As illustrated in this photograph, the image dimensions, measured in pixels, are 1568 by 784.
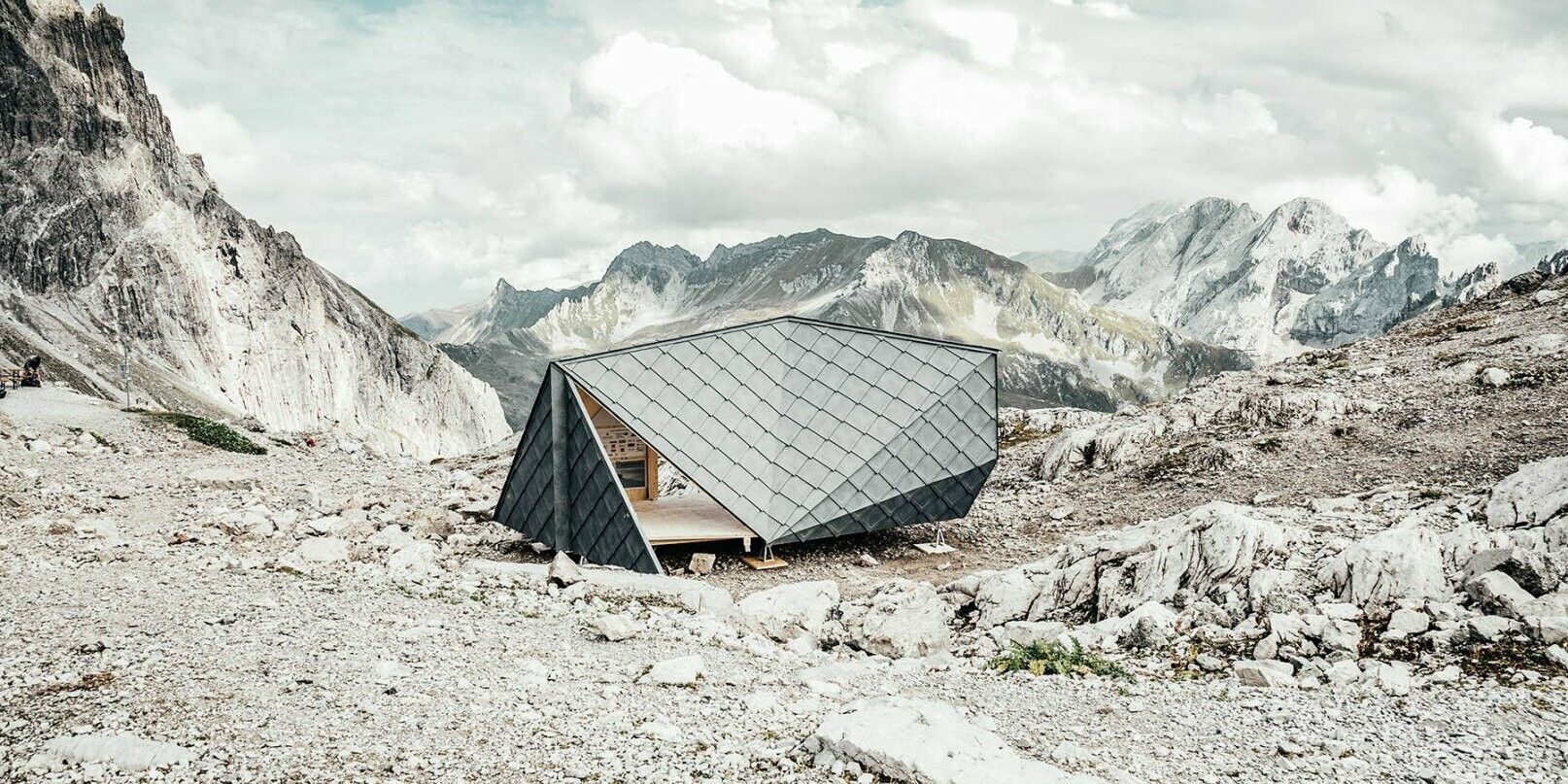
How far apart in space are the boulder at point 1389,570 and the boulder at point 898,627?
5996mm

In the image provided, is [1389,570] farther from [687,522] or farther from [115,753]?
[115,753]

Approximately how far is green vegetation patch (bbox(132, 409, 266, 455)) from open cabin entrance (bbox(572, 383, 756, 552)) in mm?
19512

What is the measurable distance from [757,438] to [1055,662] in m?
10.5

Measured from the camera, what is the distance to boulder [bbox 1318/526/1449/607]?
12.8 m

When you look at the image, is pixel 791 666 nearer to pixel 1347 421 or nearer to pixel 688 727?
pixel 688 727

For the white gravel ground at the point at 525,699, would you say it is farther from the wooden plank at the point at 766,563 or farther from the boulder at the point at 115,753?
the wooden plank at the point at 766,563

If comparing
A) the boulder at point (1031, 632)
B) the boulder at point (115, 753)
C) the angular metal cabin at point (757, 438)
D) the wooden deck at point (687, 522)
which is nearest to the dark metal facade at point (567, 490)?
the angular metal cabin at point (757, 438)

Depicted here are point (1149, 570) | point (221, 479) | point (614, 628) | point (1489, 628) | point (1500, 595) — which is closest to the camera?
point (1489, 628)

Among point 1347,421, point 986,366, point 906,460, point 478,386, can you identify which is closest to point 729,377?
point 906,460

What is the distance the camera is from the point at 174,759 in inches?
310

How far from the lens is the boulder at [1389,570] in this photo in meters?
12.8

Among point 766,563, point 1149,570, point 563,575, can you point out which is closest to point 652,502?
point 766,563

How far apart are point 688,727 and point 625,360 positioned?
13.2 meters

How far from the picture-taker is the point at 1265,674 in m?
10.7
